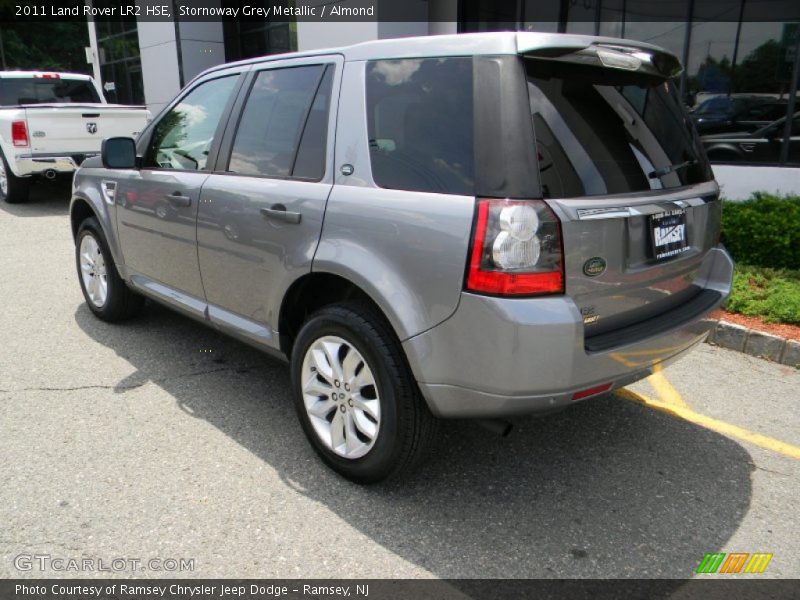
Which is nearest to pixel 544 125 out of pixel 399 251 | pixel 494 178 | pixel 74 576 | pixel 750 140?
pixel 494 178

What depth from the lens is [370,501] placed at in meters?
2.79

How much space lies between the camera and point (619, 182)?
8.29ft

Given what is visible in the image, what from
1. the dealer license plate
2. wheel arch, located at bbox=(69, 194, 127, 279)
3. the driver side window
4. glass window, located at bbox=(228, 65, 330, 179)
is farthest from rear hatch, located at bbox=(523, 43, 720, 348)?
wheel arch, located at bbox=(69, 194, 127, 279)

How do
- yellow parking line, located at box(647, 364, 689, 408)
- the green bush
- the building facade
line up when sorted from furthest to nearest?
the building facade → the green bush → yellow parking line, located at box(647, 364, 689, 408)

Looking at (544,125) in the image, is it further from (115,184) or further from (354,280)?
(115,184)

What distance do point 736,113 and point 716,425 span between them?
241 inches

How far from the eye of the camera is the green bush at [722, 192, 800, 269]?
578 centimetres

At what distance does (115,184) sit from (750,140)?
731 centimetres

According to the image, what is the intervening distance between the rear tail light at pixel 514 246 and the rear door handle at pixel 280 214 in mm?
976

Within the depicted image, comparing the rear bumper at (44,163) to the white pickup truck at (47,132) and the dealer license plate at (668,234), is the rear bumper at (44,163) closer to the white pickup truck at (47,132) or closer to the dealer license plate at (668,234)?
the white pickup truck at (47,132)

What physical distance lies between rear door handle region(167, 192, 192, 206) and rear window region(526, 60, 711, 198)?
2074 millimetres

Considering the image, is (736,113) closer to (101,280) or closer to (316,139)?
(316,139)

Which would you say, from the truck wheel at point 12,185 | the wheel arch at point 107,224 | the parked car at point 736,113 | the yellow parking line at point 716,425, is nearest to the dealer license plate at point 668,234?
the yellow parking line at point 716,425

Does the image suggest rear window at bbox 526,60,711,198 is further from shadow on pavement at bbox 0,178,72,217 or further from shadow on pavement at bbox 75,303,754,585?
shadow on pavement at bbox 0,178,72,217
